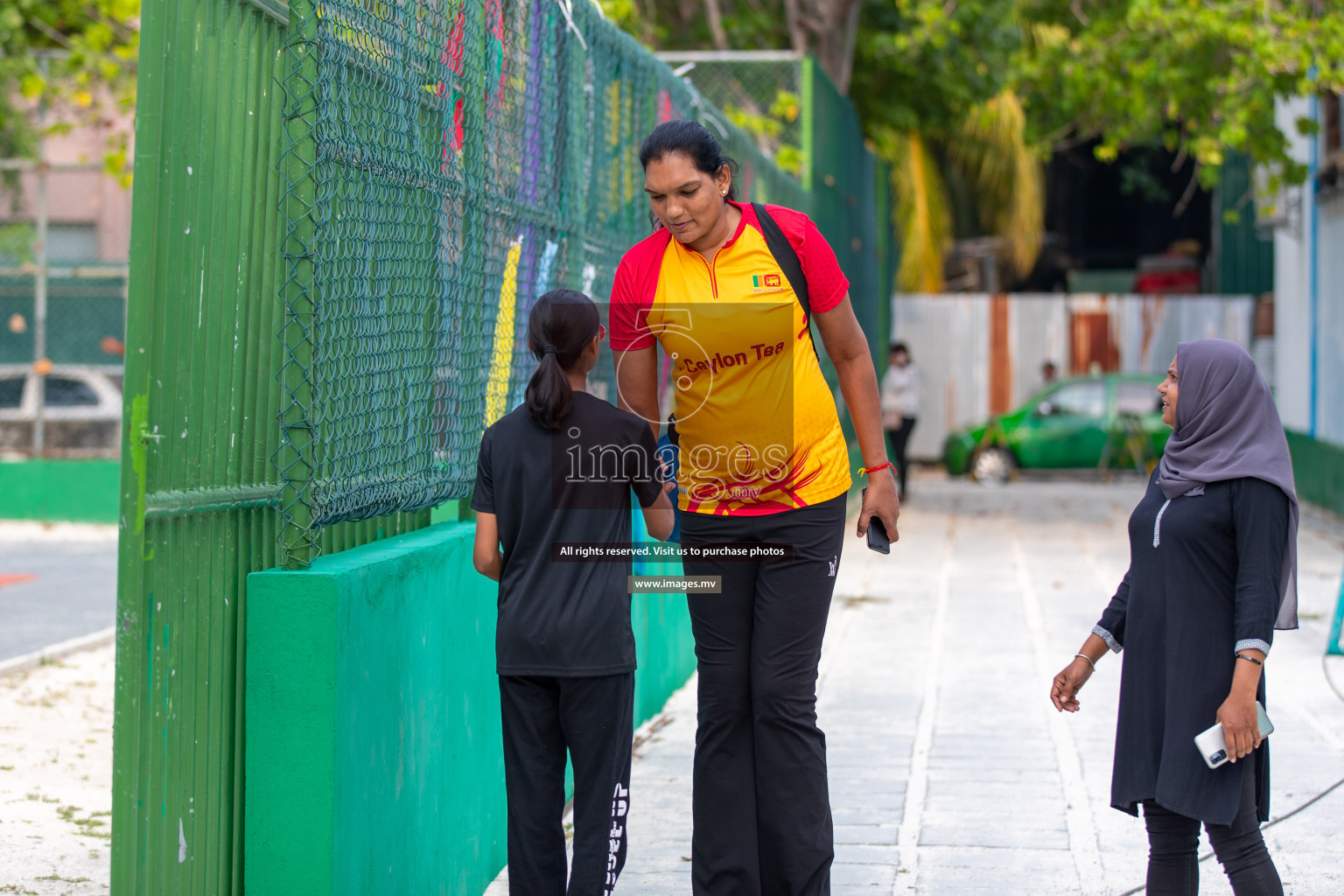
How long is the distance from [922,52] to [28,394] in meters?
10.5

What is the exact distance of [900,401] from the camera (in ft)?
53.0

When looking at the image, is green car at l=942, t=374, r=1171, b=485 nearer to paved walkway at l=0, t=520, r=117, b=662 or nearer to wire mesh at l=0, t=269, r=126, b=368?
wire mesh at l=0, t=269, r=126, b=368

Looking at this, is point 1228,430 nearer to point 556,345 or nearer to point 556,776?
point 556,345

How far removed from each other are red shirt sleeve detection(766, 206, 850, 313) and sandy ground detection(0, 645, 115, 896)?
2681 millimetres

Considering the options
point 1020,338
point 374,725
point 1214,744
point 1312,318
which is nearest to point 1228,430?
point 1214,744

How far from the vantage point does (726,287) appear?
11.9 ft

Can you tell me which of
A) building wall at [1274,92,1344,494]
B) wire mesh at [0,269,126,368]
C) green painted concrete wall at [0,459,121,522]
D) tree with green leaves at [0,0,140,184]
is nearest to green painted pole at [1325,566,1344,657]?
building wall at [1274,92,1344,494]

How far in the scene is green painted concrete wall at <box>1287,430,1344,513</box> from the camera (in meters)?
15.0

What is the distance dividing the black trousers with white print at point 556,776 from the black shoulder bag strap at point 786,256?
3.44 ft

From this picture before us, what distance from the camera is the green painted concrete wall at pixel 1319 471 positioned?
1502cm

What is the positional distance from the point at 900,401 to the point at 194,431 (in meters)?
13.6

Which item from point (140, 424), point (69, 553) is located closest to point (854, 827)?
point (140, 424)

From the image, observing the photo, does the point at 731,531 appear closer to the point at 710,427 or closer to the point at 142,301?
the point at 710,427

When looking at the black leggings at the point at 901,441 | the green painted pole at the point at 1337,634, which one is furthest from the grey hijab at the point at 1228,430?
the black leggings at the point at 901,441
